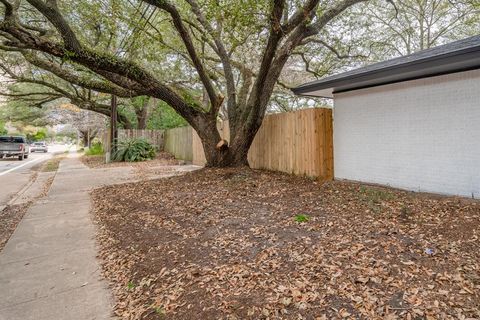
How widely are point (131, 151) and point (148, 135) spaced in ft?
10.5

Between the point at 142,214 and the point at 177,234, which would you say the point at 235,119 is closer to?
the point at 142,214

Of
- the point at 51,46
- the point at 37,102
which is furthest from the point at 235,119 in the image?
the point at 37,102

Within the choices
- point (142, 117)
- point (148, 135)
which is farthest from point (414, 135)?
point (142, 117)

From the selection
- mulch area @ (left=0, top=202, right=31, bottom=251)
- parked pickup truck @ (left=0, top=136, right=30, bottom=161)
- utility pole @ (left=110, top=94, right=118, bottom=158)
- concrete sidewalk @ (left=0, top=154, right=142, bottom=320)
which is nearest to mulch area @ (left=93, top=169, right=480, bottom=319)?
concrete sidewalk @ (left=0, top=154, right=142, bottom=320)

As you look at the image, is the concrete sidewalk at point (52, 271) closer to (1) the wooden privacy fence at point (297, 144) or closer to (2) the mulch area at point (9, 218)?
(2) the mulch area at point (9, 218)

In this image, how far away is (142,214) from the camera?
490cm

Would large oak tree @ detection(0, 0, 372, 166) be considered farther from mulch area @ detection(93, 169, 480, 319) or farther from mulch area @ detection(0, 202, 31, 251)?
mulch area @ detection(0, 202, 31, 251)

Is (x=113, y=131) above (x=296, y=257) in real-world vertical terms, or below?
above

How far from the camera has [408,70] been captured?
485 centimetres

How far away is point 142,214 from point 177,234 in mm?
1310

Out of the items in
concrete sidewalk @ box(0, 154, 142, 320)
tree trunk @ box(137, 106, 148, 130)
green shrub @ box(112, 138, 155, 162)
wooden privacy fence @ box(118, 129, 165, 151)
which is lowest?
concrete sidewalk @ box(0, 154, 142, 320)

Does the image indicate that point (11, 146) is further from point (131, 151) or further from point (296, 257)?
point (296, 257)

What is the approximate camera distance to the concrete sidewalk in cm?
254

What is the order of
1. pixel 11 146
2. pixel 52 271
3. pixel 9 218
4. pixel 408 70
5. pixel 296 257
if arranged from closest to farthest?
pixel 296 257
pixel 52 271
pixel 408 70
pixel 9 218
pixel 11 146
